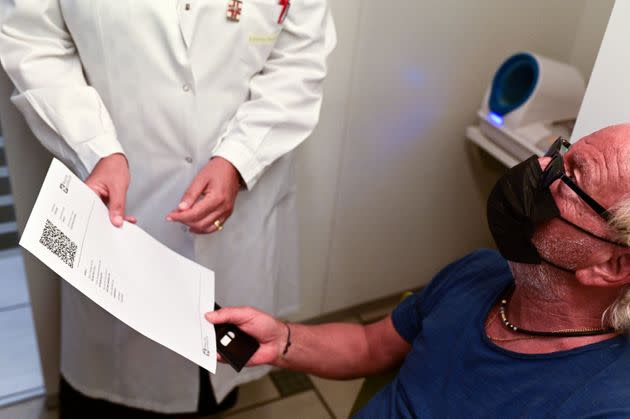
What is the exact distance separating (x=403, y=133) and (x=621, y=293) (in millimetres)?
1207

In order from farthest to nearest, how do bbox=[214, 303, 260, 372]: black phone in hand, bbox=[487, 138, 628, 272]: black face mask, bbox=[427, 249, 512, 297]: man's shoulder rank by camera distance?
bbox=[427, 249, 512, 297]: man's shoulder
bbox=[214, 303, 260, 372]: black phone in hand
bbox=[487, 138, 628, 272]: black face mask

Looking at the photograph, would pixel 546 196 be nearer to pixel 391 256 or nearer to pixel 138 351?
pixel 138 351

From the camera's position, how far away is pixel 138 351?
1.65m

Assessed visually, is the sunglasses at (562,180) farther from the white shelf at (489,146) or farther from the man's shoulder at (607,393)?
the white shelf at (489,146)

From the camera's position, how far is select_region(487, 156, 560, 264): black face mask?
999mm

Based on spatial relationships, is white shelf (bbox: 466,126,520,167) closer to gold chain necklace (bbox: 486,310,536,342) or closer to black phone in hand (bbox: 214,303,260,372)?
gold chain necklace (bbox: 486,310,536,342)

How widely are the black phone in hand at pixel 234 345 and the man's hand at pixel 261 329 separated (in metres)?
0.02

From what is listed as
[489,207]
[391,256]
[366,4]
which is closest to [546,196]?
[489,207]

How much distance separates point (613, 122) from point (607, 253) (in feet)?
1.01

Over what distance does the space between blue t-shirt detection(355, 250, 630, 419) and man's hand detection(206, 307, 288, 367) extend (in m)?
0.21

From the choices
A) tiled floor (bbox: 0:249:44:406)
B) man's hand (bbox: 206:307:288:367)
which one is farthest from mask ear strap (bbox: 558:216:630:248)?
tiled floor (bbox: 0:249:44:406)

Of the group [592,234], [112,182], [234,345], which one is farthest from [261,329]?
[592,234]

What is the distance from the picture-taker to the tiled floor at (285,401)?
2008mm

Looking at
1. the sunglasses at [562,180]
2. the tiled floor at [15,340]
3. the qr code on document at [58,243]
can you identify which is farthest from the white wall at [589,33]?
the tiled floor at [15,340]
